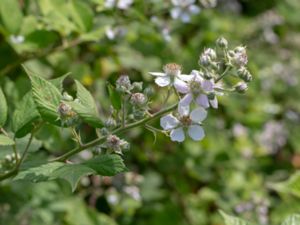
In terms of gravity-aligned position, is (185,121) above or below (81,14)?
above

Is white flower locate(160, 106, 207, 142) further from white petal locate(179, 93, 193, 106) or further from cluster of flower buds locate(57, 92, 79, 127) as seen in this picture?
cluster of flower buds locate(57, 92, 79, 127)

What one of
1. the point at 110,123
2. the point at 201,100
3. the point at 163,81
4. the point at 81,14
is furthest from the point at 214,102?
the point at 81,14

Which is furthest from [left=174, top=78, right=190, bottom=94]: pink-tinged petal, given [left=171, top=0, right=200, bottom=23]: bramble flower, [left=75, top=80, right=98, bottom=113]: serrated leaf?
[left=171, top=0, right=200, bottom=23]: bramble flower

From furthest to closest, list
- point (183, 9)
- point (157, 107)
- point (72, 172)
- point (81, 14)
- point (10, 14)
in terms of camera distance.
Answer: point (157, 107)
point (183, 9)
point (81, 14)
point (10, 14)
point (72, 172)

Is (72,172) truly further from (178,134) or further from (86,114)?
(178,134)

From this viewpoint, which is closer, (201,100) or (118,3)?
(201,100)

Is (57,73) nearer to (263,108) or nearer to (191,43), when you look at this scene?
(191,43)

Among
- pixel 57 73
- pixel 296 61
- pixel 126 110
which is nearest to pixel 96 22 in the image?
pixel 57 73
